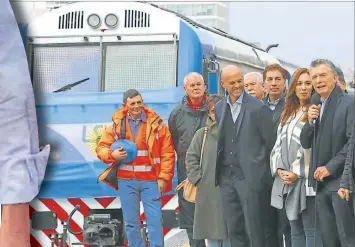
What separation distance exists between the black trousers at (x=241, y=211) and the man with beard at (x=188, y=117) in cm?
96

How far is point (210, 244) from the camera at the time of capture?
23.2ft

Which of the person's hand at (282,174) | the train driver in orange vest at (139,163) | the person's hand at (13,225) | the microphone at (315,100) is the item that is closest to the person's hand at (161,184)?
the train driver in orange vest at (139,163)

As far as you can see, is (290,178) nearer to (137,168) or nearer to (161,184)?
(161,184)

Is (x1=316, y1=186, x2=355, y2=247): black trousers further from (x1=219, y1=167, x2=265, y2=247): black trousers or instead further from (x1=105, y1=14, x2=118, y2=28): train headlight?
(x1=105, y1=14, x2=118, y2=28): train headlight

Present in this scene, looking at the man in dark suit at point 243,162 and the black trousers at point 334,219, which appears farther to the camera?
the man in dark suit at point 243,162

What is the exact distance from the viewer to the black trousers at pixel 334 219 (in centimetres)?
521

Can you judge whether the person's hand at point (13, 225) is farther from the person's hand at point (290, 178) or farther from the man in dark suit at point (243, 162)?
the man in dark suit at point (243, 162)

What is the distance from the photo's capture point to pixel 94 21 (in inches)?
323

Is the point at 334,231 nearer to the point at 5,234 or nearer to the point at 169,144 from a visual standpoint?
the point at 169,144

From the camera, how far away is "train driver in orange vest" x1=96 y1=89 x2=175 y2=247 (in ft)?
23.9

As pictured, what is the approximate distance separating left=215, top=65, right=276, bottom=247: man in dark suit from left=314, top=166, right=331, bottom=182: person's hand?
92cm

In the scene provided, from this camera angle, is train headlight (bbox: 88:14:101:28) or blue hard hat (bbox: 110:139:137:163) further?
train headlight (bbox: 88:14:101:28)

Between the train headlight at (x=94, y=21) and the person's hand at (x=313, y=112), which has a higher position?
the train headlight at (x=94, y=21)

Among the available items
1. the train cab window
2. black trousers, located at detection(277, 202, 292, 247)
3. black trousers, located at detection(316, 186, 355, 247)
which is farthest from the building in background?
black trousers, located at detection(316, 186, 355, 247)
